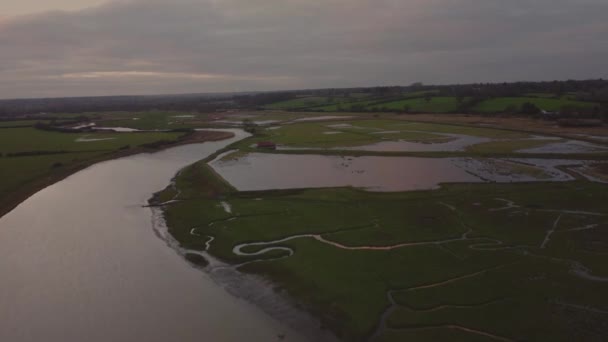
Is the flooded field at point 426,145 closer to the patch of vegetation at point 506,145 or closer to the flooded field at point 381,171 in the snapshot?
the patch of vegetation at point 506,145

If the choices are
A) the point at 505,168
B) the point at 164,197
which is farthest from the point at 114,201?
the point at 505,168

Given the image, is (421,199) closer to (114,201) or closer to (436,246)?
(436,246)

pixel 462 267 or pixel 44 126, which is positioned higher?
pixel 44 126

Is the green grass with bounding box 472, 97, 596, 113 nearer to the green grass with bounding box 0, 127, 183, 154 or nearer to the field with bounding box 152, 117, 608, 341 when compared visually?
the field with bounding box 152, 117, 608, 341

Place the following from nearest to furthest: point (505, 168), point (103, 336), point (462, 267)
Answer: point (103, 336) → point (462, 267) → point (505, 168)

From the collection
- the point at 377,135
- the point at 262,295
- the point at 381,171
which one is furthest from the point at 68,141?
the point at 262,295

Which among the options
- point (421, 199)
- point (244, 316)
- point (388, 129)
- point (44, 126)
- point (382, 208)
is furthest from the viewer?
point (44, 126)
